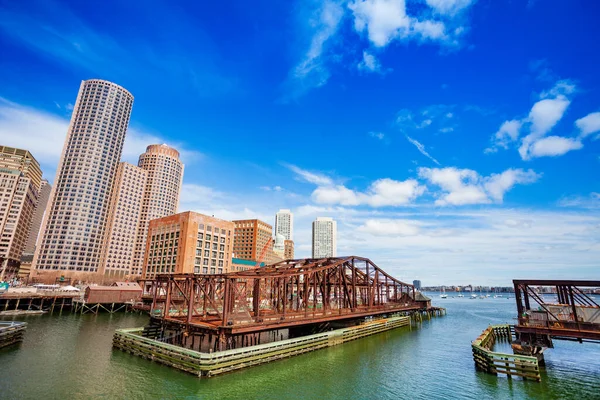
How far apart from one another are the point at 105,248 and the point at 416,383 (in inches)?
7922

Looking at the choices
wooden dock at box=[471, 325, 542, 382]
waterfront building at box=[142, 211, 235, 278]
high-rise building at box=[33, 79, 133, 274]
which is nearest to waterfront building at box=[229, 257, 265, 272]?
waterfront building at box=[142, 211, 235, 278]

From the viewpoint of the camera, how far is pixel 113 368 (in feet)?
96.0

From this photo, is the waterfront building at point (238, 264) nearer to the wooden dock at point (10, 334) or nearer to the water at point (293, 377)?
the water at point (293, 377)

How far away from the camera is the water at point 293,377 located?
24.2 metres

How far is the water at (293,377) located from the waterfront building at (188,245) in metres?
74.3

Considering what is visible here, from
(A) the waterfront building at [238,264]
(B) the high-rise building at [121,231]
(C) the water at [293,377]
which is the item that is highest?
(B) the high-rise building at [121,231]

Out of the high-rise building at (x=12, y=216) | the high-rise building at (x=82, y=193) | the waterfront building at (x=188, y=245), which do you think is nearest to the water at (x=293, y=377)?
the waterfront building at (x=188, y=245)

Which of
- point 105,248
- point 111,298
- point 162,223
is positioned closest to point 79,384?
point 111,298

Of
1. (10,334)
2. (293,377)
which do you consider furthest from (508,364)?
(10,334)

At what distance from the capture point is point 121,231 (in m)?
192

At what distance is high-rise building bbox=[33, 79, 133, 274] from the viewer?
565 feet

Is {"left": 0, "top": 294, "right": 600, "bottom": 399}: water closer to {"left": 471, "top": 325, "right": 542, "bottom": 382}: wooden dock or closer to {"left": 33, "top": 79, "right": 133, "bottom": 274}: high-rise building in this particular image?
{"left": 471, "top": 325, "right": 542, "bottom": 382}: wooden dock

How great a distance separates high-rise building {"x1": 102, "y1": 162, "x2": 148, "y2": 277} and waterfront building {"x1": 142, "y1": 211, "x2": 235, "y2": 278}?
Answer: 72.3 m

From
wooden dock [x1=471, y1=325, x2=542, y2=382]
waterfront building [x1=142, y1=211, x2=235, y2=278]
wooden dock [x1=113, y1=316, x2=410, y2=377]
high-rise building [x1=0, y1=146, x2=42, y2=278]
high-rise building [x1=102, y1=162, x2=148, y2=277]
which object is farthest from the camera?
high-rise building [x1=102, y1=162, x2=148, y2=277]
